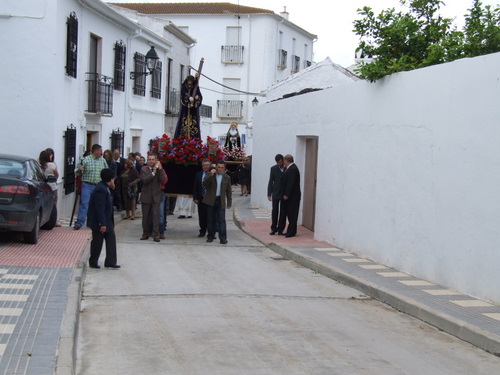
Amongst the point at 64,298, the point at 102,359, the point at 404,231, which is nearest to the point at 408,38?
the point at 404,231

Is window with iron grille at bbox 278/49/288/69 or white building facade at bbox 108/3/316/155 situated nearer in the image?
white building facade at bbox 108/3/316/155

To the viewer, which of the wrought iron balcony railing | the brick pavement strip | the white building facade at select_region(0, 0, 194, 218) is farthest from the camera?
the wrought iron balcony railing

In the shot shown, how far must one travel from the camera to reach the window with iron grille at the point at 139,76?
25.2 m

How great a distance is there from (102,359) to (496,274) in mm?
4876

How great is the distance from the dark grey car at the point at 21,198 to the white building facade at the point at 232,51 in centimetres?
3262

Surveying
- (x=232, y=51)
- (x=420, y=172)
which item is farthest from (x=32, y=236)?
(x=232, y=51)

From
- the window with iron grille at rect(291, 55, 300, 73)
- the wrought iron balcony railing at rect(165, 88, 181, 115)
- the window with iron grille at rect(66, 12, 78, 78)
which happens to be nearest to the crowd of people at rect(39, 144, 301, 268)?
the window with iron grille at rect(66, 12, 78, 78)

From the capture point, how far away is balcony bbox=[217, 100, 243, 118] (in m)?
46.8

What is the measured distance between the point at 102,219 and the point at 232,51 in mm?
36575

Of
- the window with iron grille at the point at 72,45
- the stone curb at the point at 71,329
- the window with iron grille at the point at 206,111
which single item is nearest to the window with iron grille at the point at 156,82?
the window with iron grille at the point at 72,45

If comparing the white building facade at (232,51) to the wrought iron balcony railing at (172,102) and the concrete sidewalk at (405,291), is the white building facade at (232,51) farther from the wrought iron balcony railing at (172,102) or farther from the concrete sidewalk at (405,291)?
the concrete sidewalk at (405,291)

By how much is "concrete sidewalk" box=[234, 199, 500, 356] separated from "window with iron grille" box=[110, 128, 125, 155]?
912 centimetres

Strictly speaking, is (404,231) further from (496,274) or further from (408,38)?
(408,38)

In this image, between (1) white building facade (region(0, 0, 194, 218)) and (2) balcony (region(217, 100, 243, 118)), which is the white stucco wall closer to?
(1) white building facade (region(0, 0, 194, 218))
